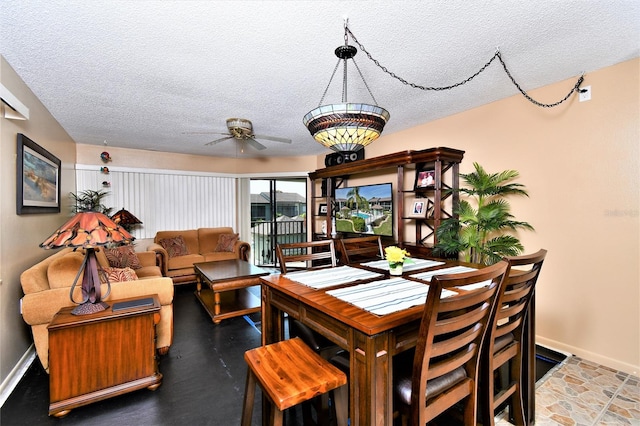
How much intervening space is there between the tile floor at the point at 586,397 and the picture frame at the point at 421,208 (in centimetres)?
190

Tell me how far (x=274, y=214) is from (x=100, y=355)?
4.45 m

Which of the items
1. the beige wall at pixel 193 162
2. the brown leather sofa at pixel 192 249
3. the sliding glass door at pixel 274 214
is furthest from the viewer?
the sliding glass door at pixel 274 214

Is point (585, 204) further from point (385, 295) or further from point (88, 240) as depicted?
point (88, 240)

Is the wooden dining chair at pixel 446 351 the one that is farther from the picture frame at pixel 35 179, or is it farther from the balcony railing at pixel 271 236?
the balcony railing at pixel 271 236

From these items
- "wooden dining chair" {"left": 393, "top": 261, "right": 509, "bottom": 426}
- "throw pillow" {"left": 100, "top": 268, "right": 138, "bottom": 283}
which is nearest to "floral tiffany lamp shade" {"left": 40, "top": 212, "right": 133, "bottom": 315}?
"throw pillow" {"left": 100, "top": 268, "right": 138, "bottom": 283}

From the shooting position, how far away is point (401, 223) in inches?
147

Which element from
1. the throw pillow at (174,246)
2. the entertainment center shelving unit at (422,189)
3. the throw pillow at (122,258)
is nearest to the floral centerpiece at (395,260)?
the entertainment center shelving unit at (422,189)

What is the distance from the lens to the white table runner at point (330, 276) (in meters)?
1.73

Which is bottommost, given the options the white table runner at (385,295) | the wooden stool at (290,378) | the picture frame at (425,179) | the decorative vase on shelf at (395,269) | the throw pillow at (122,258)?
the wooden stool at (290,378)

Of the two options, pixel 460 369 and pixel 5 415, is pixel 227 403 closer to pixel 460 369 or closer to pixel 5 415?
pixel 5 415

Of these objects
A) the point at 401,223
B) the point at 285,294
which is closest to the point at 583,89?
the point at 401,223

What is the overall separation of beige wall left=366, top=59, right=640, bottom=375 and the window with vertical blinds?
512 centimetres

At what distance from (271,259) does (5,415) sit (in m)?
4.74

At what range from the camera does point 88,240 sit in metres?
1.84
